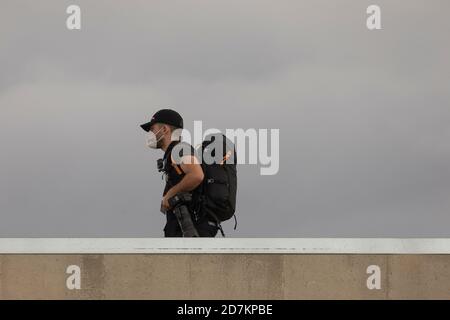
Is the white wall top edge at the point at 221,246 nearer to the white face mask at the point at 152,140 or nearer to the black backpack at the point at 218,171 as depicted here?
the black backpack at the point at 218,171

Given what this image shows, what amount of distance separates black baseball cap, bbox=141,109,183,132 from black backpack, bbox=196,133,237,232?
1.41 feet

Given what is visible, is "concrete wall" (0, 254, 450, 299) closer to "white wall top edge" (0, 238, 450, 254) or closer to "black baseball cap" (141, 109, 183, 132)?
"white wall top edge" (0, 238, 450, 254)

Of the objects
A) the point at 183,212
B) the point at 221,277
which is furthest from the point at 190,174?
the point at 221,277

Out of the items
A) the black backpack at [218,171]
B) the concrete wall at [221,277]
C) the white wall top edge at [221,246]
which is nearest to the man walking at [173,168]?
the black backpack at [218,171]

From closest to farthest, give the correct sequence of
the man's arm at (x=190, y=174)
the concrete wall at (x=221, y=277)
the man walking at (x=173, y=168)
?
the man's arm at (x=190, y=174) → the man walking at (x=173, y=168) → the concrete wall at (x=221, y=277)

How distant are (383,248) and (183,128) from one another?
2861 millimetres

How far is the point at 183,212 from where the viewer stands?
45.2 feet

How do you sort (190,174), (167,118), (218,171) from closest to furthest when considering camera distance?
(190,174), (218,171), (167,118)

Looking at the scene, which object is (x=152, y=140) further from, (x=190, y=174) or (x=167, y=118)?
(x=190, y=174)

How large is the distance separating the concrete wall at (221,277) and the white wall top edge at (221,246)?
0.24 ft

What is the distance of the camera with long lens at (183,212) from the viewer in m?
13.7

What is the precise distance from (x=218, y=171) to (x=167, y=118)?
93 cm

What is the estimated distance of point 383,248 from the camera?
14.0 m
